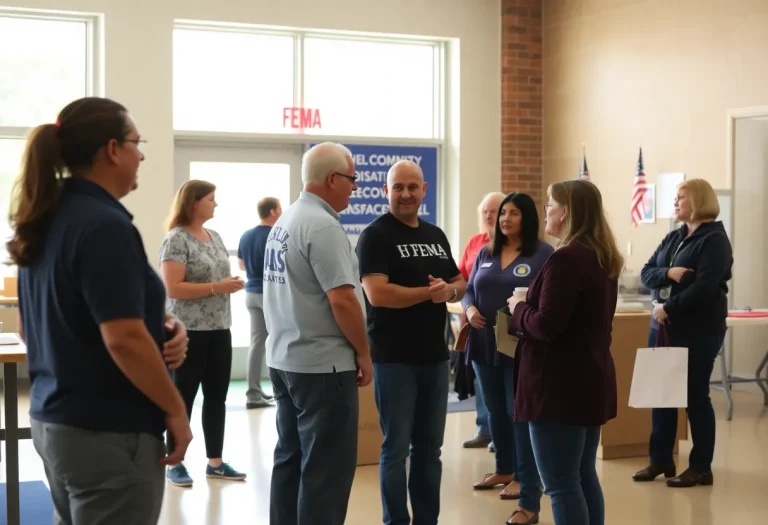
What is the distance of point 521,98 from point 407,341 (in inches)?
267

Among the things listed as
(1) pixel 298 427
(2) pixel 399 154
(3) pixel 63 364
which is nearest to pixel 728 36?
(2) pixel 399 154

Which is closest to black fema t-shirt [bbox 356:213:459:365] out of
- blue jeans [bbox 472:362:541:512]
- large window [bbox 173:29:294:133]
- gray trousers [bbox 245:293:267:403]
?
blue jeans [bbox 472:362:541:512]

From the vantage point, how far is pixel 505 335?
3.65 metres

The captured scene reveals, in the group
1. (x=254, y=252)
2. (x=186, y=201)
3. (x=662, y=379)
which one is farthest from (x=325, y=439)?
(x=254, y=252)

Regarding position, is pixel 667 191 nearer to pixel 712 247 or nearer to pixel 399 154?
pixel 399 154

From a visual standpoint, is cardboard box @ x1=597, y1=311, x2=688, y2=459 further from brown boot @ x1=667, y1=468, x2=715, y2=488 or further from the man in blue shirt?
the man in blue shirt

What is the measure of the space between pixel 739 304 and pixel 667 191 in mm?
1207

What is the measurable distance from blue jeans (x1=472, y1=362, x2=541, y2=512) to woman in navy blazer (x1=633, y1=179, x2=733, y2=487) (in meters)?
0.79

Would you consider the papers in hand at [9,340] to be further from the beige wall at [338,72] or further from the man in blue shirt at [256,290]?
the beige wall at [338,72]

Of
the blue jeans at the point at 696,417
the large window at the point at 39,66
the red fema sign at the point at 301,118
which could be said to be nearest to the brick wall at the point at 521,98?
the red fema sign at the point at 301,118

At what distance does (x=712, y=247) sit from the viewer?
16.1ft

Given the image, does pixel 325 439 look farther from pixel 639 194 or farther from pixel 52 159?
pixel 639 194

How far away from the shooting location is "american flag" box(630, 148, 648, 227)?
8672 mm

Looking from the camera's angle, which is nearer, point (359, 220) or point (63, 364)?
point (63, 364)
